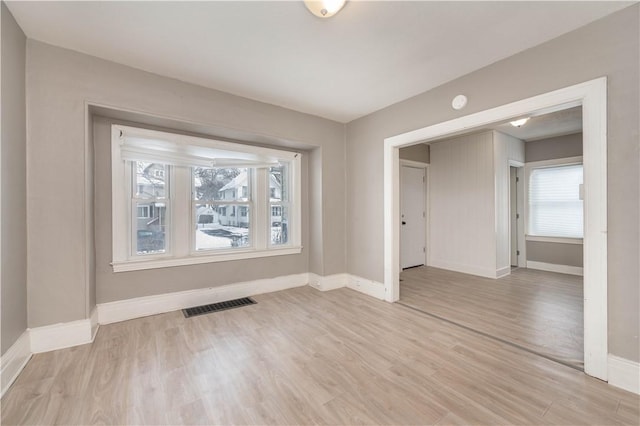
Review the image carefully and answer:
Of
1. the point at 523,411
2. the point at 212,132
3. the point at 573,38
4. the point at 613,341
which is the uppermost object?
the point at 573,38

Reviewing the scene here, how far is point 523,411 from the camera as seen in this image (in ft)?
5.02

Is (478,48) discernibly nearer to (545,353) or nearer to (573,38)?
(573,38)

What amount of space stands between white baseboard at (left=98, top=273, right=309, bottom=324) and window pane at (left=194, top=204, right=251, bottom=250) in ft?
1.89

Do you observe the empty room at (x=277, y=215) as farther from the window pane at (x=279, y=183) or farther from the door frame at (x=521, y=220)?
the door frame at (x=521, y=220)

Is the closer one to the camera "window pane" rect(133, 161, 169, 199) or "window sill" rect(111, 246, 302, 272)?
"window sill" rect(111, 246, 302, 272)

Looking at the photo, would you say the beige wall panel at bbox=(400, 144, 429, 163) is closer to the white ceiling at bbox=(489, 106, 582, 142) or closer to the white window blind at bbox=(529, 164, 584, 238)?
the white ceiling at bbox=(489, 106, 582, 142)

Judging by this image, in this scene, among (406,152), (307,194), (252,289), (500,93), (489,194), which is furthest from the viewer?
(406,152)

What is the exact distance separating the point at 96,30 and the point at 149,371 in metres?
2.70

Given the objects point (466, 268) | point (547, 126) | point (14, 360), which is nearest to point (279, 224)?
point (14, 360)

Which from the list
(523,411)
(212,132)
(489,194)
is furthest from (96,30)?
(489,194)

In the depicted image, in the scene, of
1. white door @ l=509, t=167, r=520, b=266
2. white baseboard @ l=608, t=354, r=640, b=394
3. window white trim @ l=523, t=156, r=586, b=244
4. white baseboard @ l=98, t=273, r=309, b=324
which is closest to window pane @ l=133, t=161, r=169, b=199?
white baseboard @ l=98, t=273, r=309, b=324

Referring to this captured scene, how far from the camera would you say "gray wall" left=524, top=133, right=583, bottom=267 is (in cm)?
473

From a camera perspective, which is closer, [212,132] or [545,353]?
[545,353]

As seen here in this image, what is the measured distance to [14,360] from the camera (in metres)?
1.86
